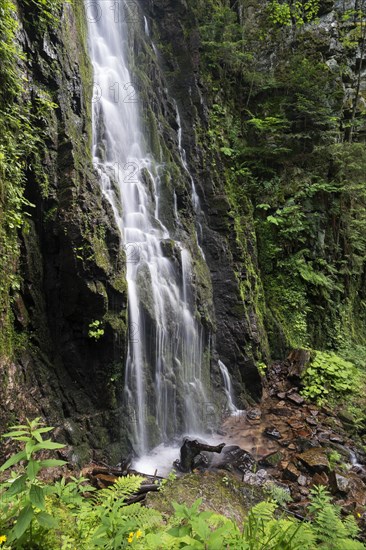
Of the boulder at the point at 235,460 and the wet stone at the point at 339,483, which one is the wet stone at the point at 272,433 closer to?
the boulder at the point at 235,460

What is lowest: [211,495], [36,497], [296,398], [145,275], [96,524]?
[296,398]

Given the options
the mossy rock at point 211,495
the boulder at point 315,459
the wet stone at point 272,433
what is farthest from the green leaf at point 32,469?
the wet stone at point 272,433

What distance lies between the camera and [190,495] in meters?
3.92

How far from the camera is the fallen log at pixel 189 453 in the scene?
537 centimetres

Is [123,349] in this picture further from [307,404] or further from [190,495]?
[307,404]

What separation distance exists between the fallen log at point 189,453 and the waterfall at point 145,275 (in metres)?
0.67

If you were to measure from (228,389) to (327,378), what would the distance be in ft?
8.85

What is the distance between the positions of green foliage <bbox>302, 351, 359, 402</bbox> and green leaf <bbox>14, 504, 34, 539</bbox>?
8.03 metres

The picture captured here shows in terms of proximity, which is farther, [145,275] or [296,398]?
[296,398]

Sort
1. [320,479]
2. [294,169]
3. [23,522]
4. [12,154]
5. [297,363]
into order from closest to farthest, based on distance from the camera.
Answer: [23,522] < [12,154] < [320,479] < [297,363] < [294,169]

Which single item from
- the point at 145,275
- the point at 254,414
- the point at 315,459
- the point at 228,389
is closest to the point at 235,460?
the point at 315,459

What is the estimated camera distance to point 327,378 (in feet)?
28.3

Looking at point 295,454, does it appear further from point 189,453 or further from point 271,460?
point 189,453

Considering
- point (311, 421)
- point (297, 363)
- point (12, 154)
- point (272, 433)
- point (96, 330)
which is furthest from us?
point (297, 363)
